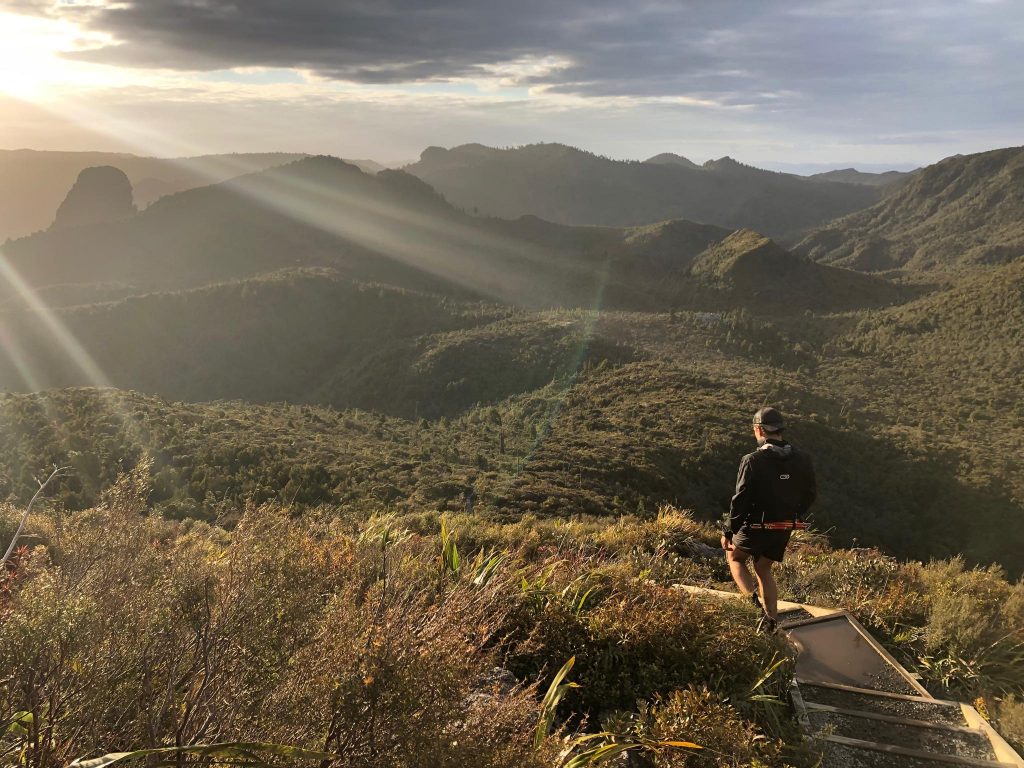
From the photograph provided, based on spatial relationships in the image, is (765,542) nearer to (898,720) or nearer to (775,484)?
(775,484)

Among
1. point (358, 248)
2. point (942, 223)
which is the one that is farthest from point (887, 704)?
point (942, 223)

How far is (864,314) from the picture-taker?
4831cm

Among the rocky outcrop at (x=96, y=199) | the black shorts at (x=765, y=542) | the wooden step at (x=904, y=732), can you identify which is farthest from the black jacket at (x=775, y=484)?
the rocky outcrop at (x=96, y=199)

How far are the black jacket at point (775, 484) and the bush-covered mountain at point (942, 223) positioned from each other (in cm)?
9889

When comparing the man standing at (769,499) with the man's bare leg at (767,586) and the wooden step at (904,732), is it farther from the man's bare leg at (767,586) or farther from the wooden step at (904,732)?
the wooden step at (904,732)

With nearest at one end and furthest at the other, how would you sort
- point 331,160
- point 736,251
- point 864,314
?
point 864,314, point 736,251, point 331,160

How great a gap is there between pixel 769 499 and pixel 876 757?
168 cm

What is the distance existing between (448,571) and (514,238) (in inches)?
3417

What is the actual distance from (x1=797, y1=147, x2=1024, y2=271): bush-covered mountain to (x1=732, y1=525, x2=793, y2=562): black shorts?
3901 inches

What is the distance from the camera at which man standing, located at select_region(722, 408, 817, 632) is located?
435 cm

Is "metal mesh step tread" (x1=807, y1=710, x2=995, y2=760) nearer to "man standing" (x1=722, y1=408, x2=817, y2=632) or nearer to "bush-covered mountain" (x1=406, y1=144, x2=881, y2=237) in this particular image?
"man standing" (x1=722, y1=408, x2=817, y2=632)

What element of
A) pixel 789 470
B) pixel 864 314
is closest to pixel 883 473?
pixel 789 470

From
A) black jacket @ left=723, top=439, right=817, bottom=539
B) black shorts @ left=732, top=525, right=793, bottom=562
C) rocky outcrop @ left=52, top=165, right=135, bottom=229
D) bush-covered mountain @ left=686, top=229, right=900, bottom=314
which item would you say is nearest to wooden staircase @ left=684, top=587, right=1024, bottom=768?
black shorts @ left=732, top=525, right=793, bottom=562

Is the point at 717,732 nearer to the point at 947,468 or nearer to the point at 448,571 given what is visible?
the point at 448,571
